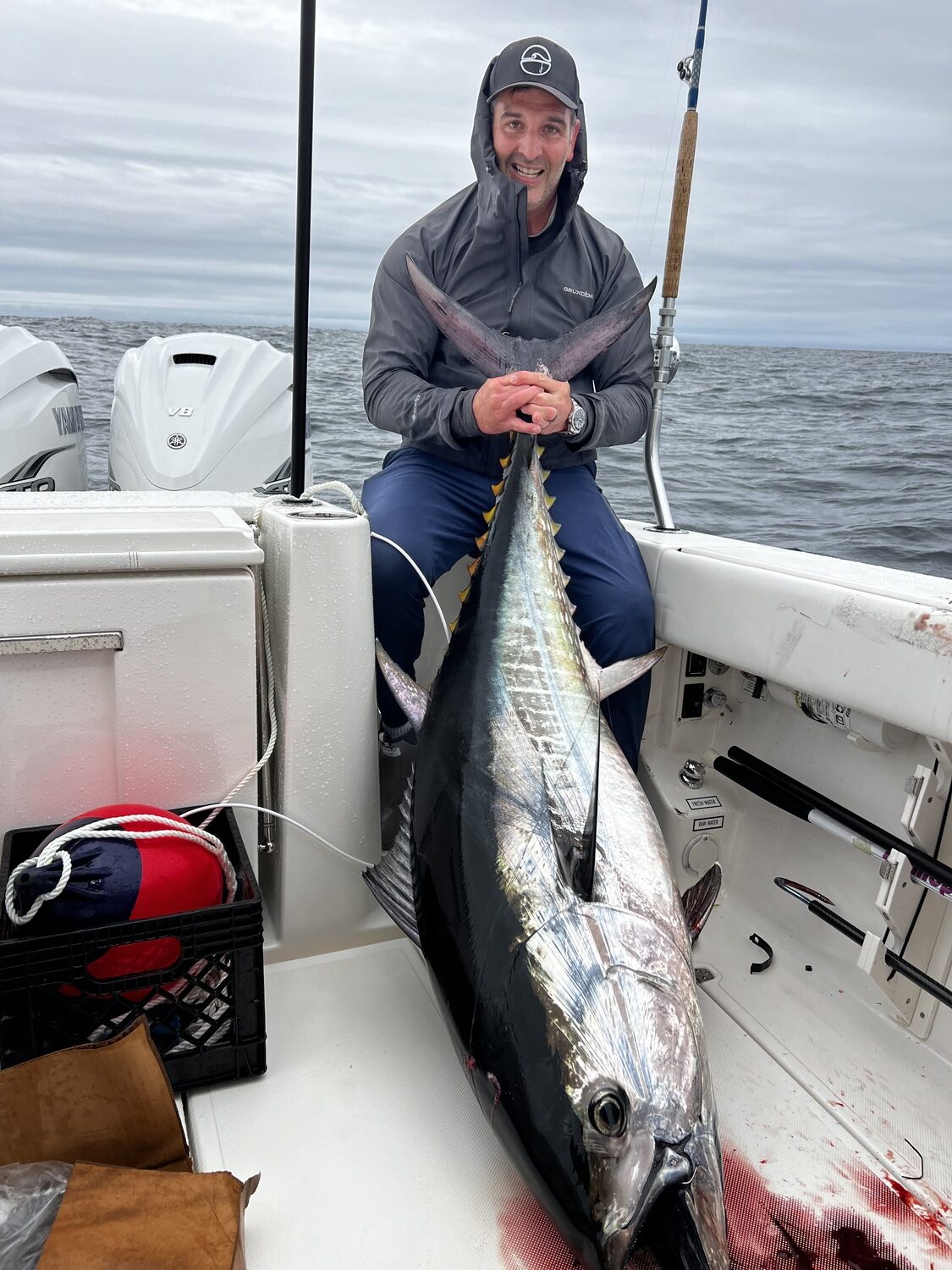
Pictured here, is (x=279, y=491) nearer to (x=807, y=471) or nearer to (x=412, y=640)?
(x=412, y=640)

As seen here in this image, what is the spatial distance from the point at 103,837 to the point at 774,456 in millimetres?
13879

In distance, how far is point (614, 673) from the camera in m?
1.83

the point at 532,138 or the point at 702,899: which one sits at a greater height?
the point at 532,138

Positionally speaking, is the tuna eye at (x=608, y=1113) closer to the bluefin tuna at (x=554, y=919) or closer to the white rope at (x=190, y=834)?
the bluefin tuna at (x=554, y=919)

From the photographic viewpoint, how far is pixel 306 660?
1.78 meters

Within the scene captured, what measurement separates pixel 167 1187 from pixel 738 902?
1434 millimetres

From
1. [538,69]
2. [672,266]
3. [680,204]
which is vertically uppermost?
[538,69]

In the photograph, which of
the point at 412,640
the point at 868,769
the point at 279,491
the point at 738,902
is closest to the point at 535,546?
the point at 412,640

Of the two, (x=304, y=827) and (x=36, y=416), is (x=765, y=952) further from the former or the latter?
(x=36, y=416)

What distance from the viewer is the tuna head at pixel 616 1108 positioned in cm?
108

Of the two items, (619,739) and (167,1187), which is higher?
(619,739)

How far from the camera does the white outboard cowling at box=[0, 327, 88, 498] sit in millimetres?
4016

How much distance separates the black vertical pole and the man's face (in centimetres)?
72

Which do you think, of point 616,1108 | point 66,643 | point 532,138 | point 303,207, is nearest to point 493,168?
point 532,138
